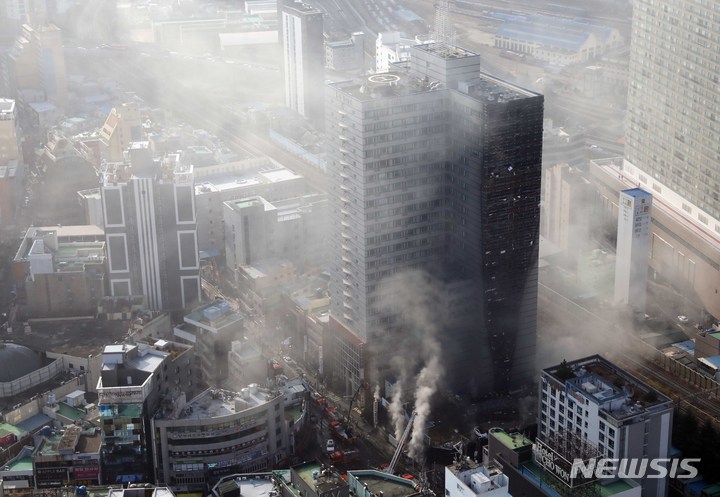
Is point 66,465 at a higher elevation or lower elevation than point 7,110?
lower

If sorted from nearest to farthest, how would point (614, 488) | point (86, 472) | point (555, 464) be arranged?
point (614, 488) < point (555, 464) < point (86, 472)

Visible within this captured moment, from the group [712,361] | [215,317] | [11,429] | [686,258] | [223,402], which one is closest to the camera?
[223,402]

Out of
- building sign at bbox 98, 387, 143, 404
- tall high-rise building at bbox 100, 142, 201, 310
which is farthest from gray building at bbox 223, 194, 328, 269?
building sign at bbox 98, 387, 143, 404

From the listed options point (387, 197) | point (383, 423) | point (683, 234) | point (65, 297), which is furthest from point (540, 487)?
point (65, 297)

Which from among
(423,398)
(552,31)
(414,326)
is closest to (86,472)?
(423,398)

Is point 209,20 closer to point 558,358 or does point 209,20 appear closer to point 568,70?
point 568,70

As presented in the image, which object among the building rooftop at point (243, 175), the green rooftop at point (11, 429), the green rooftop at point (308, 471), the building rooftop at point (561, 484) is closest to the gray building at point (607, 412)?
the building rooftop at point (561, 484)

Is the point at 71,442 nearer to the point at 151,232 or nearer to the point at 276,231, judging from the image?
the point at 151,232

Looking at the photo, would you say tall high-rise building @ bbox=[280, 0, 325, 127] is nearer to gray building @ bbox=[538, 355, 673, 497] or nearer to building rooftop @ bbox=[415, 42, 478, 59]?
building rooftop @ bbox=[415, 42, 478, 59]
